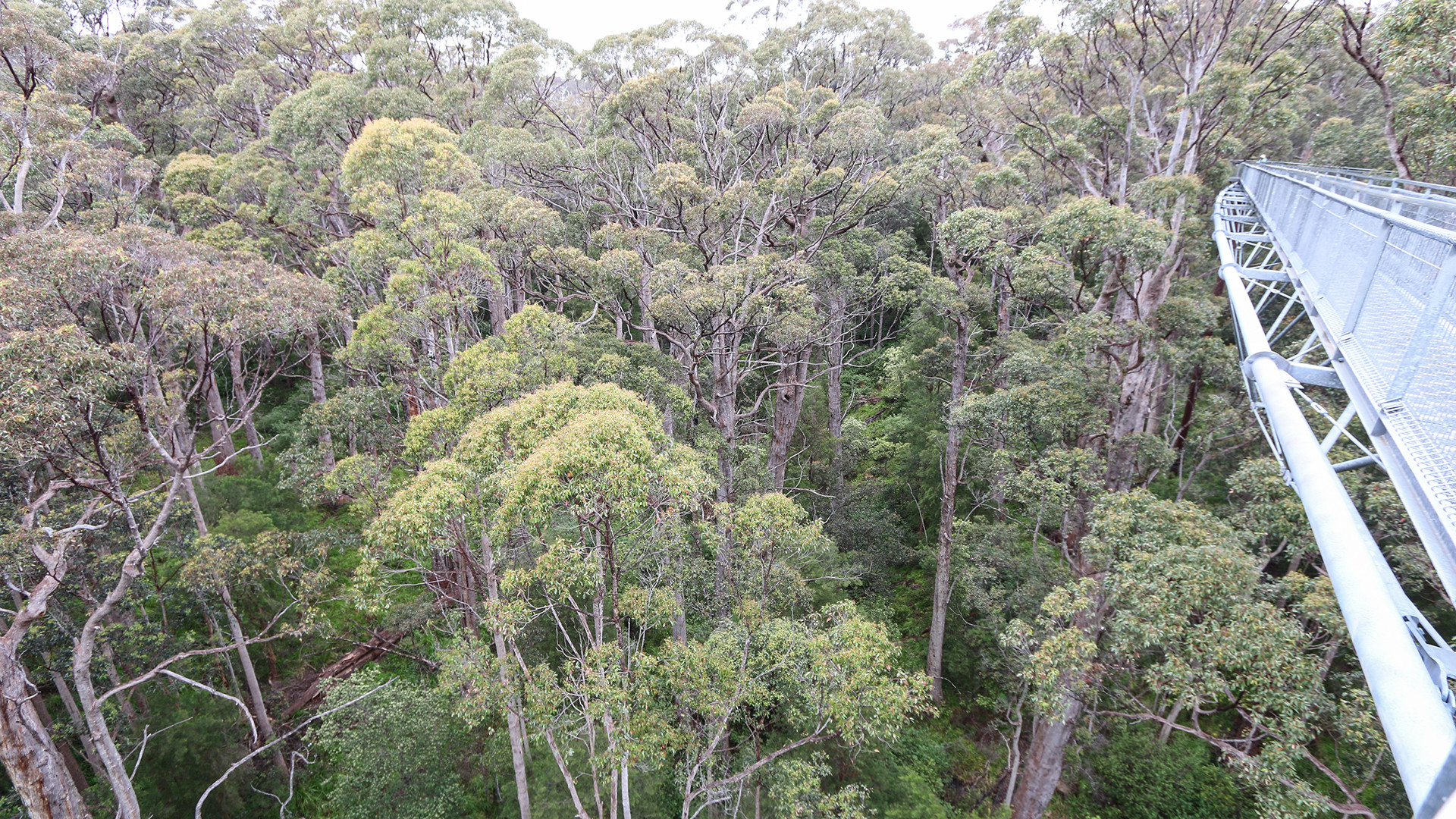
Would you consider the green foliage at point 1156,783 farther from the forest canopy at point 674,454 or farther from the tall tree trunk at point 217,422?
the tall tree trunk at point 217,422

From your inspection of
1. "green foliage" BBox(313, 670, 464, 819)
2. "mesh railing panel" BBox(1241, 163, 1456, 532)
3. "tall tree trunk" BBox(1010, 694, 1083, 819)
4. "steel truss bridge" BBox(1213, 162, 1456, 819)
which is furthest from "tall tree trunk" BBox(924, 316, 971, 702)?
"green foliage" BBox(313, 670, 464, 819)

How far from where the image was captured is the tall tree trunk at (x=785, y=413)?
1382cm

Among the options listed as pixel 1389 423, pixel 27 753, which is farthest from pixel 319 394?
pixel 1389 423

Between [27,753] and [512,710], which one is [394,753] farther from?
[27,753]

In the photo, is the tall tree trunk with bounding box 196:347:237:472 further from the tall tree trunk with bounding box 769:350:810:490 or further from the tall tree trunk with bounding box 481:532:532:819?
the tall tree trunk with bounding box 769:350:810:490

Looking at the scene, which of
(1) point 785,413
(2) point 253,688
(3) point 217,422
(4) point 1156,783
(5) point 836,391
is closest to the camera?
(4) point 1156,783

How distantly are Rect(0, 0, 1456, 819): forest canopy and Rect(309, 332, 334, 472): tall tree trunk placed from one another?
144mm

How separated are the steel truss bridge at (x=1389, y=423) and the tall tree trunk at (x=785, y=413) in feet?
28.4

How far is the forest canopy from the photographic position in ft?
22.0

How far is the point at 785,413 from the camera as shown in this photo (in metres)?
15.2

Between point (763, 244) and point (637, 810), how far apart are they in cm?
1143

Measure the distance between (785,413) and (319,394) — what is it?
13.5 metres

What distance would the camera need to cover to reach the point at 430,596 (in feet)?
41.9

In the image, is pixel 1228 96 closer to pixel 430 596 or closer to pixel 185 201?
pixel 430 596
